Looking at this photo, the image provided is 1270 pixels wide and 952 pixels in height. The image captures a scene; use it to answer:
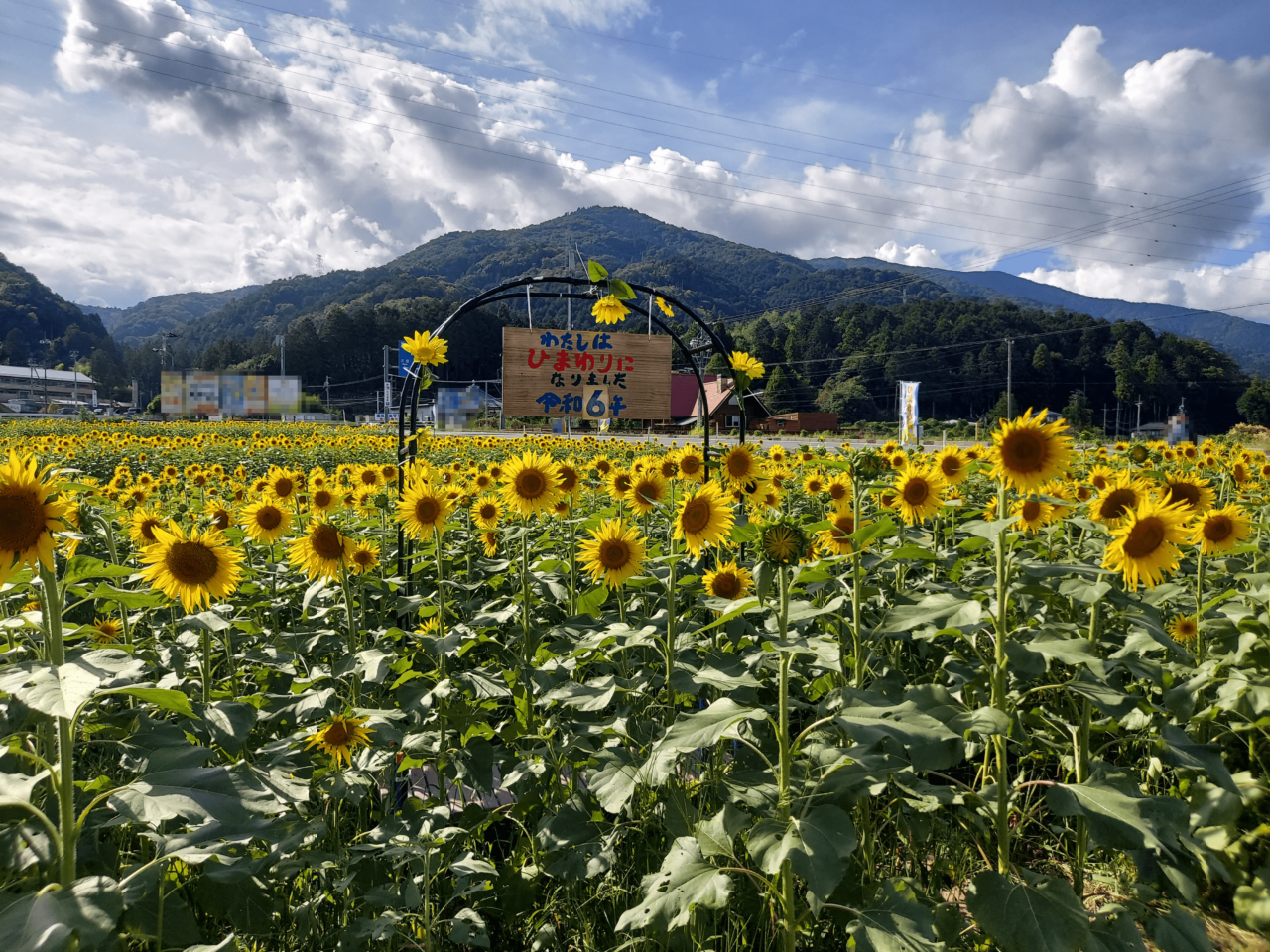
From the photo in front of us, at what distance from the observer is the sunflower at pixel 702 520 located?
2516 millimetres

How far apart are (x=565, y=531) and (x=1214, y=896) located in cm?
307

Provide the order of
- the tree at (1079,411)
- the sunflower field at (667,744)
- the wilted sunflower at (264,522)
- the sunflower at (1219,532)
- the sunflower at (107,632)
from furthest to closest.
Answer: the tree at (1079,411) < the wilted sunflower at (264,522) < the sunflower at (107,632) < the sunflower at (1219,532) < the sunflower field at (667,744)

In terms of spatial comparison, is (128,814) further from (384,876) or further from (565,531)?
(565,531)

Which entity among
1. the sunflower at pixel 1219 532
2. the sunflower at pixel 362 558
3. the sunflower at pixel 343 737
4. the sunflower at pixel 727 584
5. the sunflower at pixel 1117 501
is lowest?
the sunflower at pixel 343 737

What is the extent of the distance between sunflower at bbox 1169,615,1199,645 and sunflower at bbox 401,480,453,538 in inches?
126

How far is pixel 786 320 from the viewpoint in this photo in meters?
91.1

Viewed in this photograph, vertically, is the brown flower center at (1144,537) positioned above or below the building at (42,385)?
below

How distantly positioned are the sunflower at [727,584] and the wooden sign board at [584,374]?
192 centimetres

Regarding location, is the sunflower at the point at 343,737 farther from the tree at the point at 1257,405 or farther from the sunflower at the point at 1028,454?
the tree at the point at 1257,405

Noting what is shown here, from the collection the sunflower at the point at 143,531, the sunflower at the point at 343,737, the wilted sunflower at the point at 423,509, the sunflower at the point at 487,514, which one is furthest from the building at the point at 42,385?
the sunflower at the point at 343,737

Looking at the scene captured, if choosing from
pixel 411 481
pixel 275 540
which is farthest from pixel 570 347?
pixel 275 540

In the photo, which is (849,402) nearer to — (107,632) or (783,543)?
(107,632)

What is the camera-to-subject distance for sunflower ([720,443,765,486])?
3.24 metres

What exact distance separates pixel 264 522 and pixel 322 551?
3.78 ft
